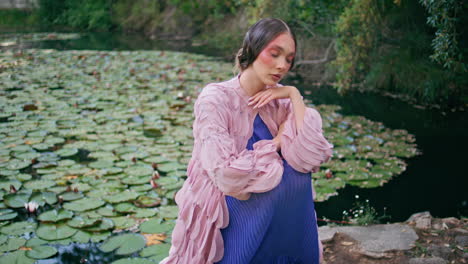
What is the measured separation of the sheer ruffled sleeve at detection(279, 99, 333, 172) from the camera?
4.32 ft

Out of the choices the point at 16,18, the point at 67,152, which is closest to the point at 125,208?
the point at 67,152

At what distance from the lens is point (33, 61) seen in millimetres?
7555

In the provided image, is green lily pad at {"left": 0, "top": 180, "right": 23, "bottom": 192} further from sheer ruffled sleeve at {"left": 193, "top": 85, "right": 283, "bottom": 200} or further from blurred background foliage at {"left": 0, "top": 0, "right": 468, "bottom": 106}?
blurred background foliage at {"left": 0, "top": 0, "right": 468, "bottom": 106}

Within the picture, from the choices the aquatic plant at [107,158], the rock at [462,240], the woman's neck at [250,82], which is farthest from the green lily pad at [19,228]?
the rock at [462,240]

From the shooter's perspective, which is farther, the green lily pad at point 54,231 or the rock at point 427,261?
the green lily pad at point 54,231

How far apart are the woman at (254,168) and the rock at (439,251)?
724 mm

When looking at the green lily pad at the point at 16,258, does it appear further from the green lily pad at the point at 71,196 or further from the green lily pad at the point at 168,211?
the green lily pad at the point at 168,211

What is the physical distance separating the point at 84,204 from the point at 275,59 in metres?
1.69

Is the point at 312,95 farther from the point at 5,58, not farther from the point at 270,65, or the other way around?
the point at 5,58

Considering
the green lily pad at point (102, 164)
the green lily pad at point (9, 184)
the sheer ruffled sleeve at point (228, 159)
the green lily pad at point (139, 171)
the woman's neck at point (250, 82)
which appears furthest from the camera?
the green lily pad at point (102, 164)

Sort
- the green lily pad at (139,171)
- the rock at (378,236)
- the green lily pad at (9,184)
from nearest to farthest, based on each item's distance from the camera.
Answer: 1. the rock at (378,236)
2. the green lily pad at (9,184)
3. the green lily pad at (139,171)

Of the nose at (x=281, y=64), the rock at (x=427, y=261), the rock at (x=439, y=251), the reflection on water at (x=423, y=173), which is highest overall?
the nose at (x=281, y=64)

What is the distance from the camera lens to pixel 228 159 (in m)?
1.26

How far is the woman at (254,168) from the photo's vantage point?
129 cm
